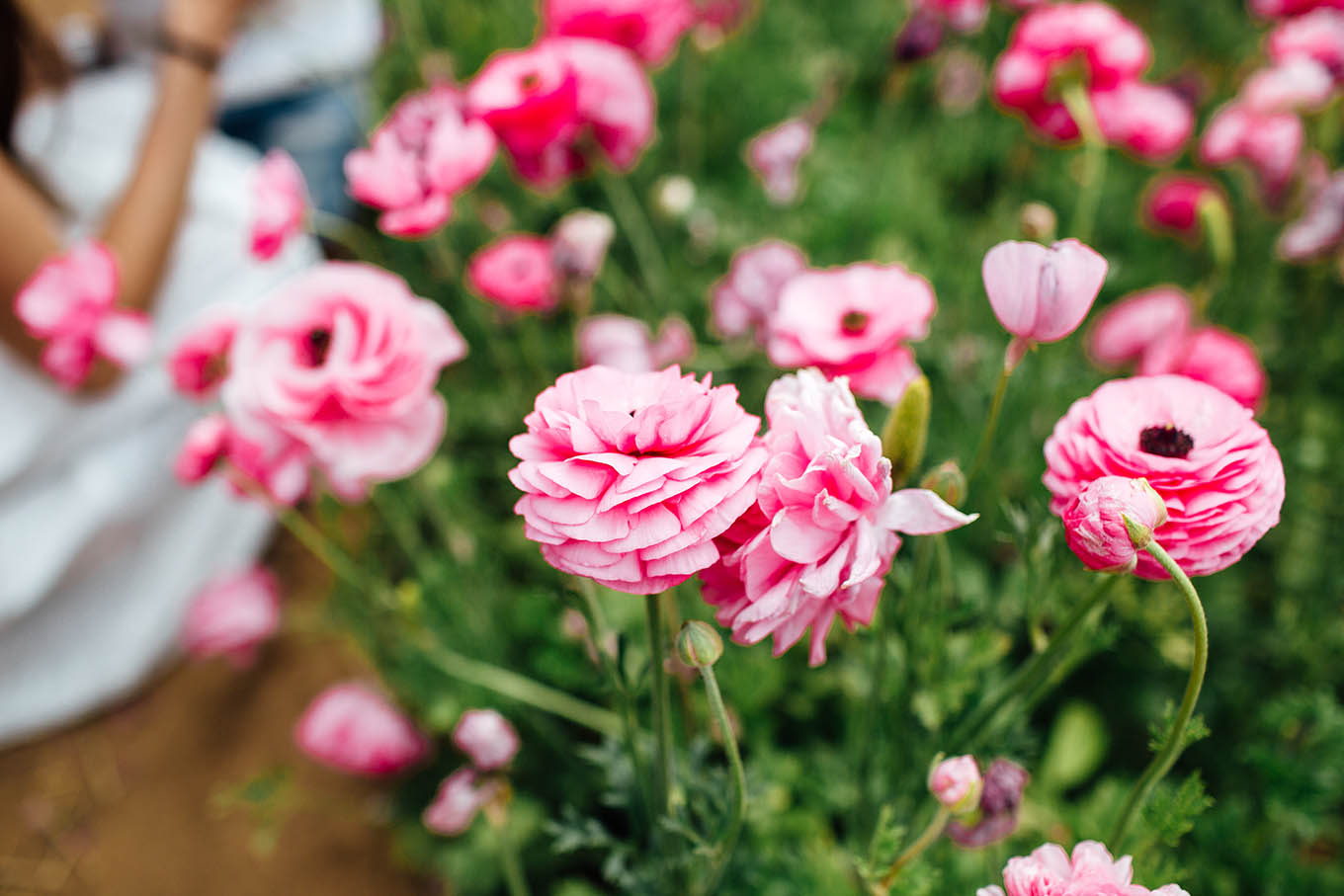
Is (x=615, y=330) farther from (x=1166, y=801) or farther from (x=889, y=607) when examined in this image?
(x=1166, y=801)

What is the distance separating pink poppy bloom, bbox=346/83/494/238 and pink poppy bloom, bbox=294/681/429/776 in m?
0.51

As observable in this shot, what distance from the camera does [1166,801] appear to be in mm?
456

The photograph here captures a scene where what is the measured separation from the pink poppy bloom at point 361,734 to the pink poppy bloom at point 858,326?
58cm

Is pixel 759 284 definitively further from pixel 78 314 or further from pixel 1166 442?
pixel 78 314

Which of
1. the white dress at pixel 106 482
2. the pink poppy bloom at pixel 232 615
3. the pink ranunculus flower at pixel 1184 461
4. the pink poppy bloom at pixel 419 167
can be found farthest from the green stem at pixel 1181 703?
the white dress at pixel 106 482

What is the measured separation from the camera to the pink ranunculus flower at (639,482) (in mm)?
344

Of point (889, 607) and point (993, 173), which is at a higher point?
point (889, 607)

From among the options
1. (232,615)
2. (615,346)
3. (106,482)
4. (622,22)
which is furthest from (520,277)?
(106,482)

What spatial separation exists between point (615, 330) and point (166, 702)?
113 centimetres

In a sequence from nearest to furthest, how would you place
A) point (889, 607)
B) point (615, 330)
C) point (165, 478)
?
point (889, 607)
point (615, 330)
point (165, 478)

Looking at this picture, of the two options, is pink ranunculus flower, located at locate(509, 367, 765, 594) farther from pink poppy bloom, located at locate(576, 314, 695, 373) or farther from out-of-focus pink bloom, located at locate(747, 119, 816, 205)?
out-of-focus pink bloom, located at locate(747, 119, 816, 205)

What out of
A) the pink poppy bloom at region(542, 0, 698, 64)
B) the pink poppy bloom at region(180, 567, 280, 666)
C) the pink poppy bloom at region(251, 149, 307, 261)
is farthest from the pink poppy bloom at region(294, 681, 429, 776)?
the pink poppy bloom at region(542, 0, 698, 64)

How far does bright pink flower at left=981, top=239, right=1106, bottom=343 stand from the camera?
15.7 inches

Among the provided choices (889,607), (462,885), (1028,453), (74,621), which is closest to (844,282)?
(889,607)
